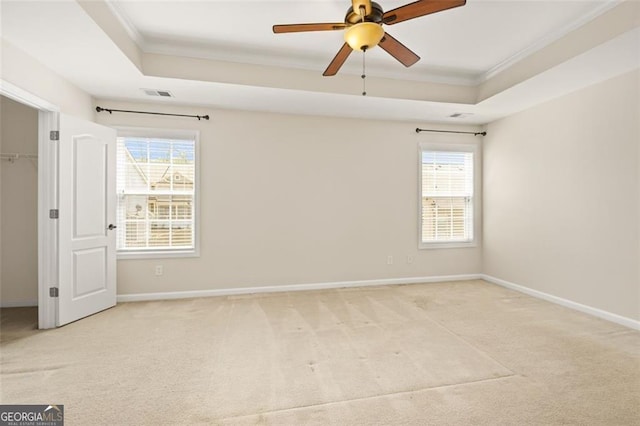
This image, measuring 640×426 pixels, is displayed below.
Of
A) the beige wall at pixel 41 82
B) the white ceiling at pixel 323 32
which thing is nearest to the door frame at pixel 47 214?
the beige wall at pixel 41 82

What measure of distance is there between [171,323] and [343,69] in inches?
138

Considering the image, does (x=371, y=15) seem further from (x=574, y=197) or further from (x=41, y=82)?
(x=574, y=197)

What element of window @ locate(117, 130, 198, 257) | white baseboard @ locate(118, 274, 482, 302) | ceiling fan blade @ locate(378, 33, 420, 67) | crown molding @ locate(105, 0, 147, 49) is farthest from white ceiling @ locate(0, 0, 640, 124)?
white baseboard @ locate(118, 274, 482, 302)

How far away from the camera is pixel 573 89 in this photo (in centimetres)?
357

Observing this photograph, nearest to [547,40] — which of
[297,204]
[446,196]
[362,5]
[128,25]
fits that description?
[362,5]

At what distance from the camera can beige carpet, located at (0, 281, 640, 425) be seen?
5.96ft

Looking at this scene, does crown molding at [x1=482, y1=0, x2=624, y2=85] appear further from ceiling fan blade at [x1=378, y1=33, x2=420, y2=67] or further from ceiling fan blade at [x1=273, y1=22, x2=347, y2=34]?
ceiling fan blade at [x1=273, y1=22, x2=347, y2=34]

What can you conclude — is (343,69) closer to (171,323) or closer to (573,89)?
(573,89)

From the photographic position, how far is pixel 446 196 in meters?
5.04

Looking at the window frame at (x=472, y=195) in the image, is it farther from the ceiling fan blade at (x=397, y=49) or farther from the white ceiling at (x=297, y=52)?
the ceiling fan blade at (x=397, y=49)

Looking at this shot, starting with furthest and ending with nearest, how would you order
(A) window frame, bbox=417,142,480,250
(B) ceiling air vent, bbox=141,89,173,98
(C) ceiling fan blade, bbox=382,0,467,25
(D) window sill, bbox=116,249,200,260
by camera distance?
1. (A) window frame, bbox=417,142,480,250
2. (D) window sill, bbox=116,249,200,260
3. (B) ceiling air vent, bbox=141,89,173,98
4. (C) ceiling fan blade, bbox=382,0,467,25

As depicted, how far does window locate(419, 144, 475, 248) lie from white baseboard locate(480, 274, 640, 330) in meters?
0.83

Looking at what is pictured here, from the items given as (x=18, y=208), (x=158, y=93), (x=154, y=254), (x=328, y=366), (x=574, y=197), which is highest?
(x=158, y=93)

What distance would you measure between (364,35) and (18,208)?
460 cm
